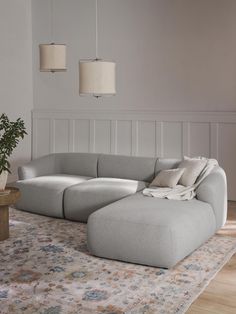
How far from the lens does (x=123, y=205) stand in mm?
4113

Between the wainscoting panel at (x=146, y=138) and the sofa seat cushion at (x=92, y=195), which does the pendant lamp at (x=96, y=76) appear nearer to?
the sofa seat cushion at (x=92, y=195)

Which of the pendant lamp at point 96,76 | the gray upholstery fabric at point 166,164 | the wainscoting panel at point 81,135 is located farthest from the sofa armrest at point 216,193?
the wainscoting panel at point 81,135

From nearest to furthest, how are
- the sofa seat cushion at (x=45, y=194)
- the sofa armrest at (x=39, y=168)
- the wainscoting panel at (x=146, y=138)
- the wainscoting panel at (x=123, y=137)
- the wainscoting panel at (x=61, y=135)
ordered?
the sofa seat cushion at (x=45, y=194), the sofa armrest at (x=39, y=168), the wainscoting panel at (x=146, y=138), the wainscoting panel at (x=123, y=137), the wainscoting panel at (x=61, y=135)

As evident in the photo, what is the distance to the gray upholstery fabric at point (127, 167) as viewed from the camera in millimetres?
5418

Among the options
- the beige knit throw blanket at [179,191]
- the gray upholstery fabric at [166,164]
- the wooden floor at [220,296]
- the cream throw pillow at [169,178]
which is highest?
the gray upholstery fabric at [166,164]

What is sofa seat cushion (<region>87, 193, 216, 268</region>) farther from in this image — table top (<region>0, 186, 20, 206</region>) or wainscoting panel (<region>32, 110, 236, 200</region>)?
wainscoting panel (<region>32, 110, 236, 200</region>)

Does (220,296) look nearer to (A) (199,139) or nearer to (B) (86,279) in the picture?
(B) (86,279)

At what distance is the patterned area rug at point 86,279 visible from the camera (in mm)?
2994

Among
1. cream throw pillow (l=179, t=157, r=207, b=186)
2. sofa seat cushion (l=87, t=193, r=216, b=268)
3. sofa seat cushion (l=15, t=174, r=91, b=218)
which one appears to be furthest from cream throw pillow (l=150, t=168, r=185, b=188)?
sofa seat cushion (l=15, t=174, r=91, b=218)

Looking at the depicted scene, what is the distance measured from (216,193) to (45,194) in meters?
1.86

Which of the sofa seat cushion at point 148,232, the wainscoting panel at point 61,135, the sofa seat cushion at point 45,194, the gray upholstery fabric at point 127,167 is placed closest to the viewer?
the sofa seat cushion at point 148,232

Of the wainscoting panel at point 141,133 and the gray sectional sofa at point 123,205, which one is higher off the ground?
the wainscoting panel at point 141,133

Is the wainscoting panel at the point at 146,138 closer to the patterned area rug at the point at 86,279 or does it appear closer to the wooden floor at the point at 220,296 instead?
the patterned area rug at the point at 86,279

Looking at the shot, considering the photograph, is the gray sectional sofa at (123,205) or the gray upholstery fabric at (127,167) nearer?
the gray sectional sofa at (123,205)
